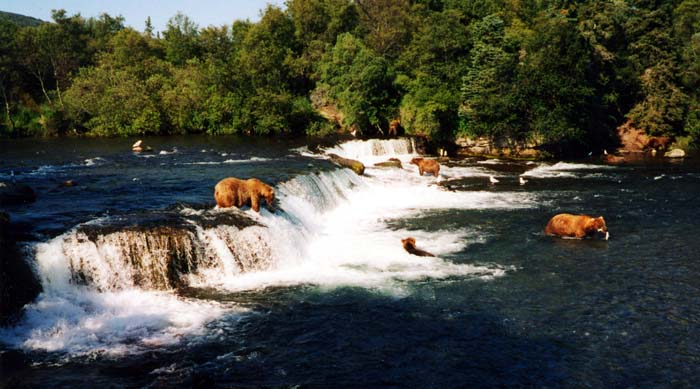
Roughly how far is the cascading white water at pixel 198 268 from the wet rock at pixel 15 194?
19.2 feet

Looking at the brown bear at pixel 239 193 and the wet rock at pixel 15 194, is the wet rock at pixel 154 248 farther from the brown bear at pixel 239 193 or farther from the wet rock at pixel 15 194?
the wet rock at pixel 15 194

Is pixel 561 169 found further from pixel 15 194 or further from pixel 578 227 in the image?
pixel 15 194

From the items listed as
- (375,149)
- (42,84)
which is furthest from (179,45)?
(375,149)

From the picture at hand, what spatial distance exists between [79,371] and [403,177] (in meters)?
23.6

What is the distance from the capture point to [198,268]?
15.5m

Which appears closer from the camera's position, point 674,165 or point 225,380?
point 225,380

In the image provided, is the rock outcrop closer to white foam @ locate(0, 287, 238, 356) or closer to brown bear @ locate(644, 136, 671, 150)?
brown bear @ locate(644, 136, 671, 150)

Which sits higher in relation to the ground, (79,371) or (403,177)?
(403,177)

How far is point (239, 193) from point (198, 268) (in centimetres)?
384

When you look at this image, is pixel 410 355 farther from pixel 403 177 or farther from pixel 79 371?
pixel 403 177

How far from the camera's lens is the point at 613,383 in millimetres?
10172

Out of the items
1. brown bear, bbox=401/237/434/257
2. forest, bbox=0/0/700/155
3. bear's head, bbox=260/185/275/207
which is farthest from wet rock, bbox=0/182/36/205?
forest, bbox=0/0/700/155

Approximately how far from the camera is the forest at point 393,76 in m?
39.2

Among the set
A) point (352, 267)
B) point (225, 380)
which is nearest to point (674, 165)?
point (352, 267)
